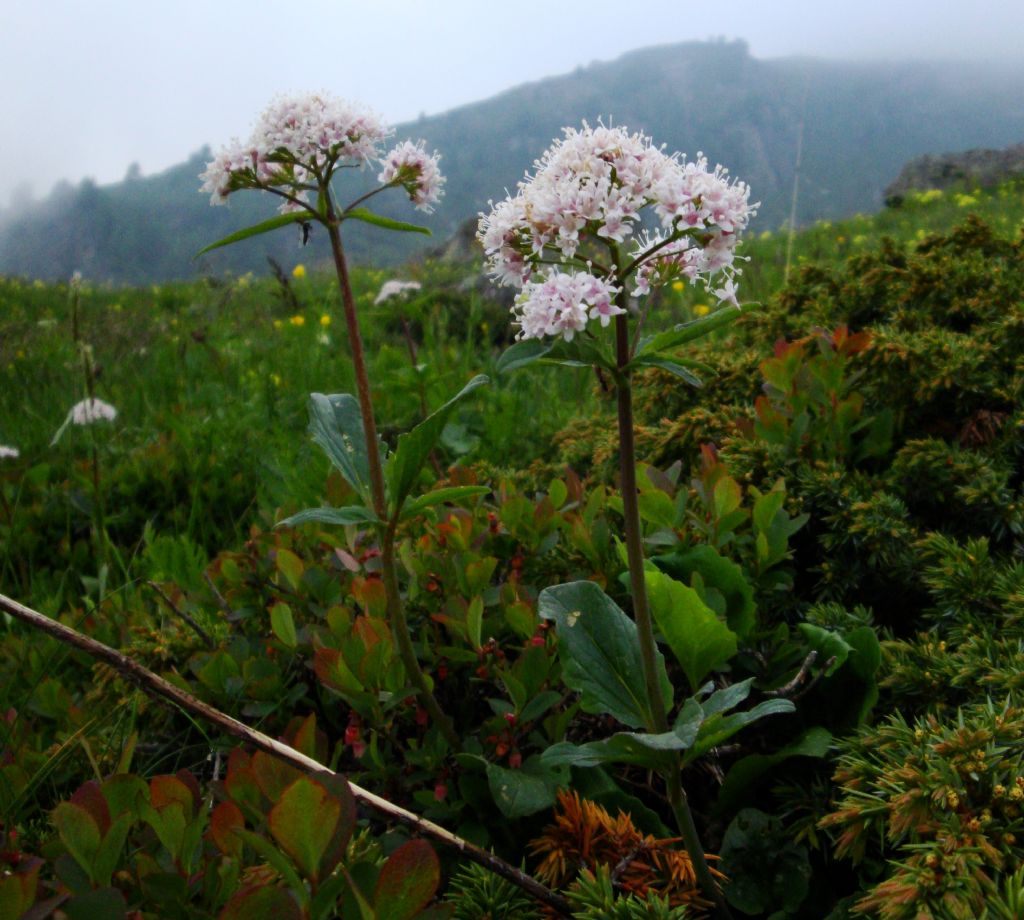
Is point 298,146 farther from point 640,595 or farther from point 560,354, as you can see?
point 640,595

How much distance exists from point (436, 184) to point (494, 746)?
1329 mm

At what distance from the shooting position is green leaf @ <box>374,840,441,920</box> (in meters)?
0.83

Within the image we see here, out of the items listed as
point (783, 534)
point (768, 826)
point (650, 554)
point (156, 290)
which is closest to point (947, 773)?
point (768, 826)

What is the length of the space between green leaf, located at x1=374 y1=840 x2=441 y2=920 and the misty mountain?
7960 cm

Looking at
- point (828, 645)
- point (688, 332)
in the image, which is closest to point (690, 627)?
point (828, 645)

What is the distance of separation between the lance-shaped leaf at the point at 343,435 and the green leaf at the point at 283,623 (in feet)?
1.33

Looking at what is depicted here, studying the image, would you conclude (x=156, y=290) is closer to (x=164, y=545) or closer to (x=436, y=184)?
(x=164, y=545)

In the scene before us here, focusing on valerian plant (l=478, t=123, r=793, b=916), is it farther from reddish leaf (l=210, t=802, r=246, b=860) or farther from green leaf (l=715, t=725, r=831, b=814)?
reddish leaf (l=210, t=802, r=246, b=860)

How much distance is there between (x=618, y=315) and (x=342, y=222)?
0.70 meters

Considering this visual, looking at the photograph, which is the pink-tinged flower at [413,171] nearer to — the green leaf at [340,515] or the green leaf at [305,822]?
the green leaf at [340,515]

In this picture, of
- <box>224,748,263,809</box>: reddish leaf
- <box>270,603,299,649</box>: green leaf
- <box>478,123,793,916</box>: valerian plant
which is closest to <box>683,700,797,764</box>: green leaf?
<box>478,123,793,916</box>: valerian plant

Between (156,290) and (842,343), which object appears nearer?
(842,343)

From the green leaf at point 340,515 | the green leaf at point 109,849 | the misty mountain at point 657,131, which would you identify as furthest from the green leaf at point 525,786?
the misty mountain at point 657,131

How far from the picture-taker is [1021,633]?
4.50ft
